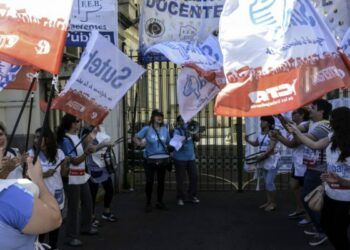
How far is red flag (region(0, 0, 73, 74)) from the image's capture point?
3229 mm

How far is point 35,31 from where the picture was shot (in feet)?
10.9

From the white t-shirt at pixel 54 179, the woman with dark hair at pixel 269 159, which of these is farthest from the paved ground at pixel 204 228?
the white t-shirt at pixel 54 179

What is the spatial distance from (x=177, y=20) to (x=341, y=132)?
8.18 feet

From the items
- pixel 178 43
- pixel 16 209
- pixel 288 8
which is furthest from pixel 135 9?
pixel 16 209

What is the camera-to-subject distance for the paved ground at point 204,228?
20.9 ft

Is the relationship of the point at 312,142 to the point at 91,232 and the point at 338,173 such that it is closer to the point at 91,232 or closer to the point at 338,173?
the point at 338,173

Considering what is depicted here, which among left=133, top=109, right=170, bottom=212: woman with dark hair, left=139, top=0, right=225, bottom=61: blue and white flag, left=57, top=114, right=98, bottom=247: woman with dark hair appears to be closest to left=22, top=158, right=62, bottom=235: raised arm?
left=57, top=114, right=98, bottom=247: woman with dark hair

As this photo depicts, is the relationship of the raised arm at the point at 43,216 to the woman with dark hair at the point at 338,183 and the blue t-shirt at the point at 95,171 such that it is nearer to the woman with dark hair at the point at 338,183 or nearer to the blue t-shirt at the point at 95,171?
the woman with dark hair at the point at 338,183

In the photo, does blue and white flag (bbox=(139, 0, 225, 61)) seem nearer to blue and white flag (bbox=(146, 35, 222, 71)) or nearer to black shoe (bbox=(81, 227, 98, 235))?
blue and white flag (bbox=(146, 35, 222, 71))

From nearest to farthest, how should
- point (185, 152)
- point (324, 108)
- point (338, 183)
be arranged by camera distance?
point (338, 183), point (324, 108), point (185, 152)

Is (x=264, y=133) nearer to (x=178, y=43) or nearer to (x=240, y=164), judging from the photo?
(x=240, y=164)

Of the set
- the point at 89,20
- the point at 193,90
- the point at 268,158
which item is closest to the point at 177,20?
the point at 89,20

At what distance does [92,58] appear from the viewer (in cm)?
483

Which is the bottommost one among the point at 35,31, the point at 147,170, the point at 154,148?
the point at 147,170
